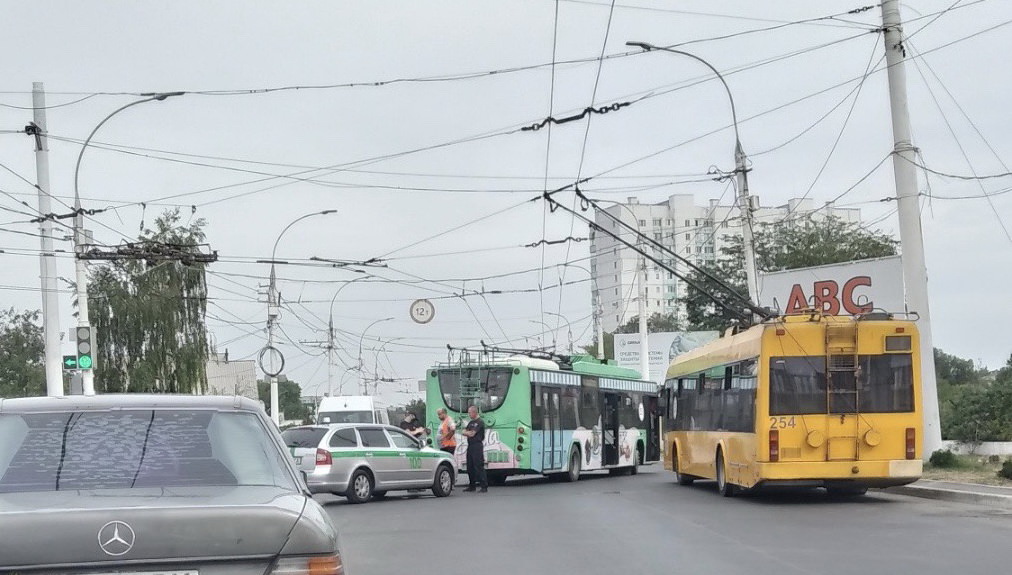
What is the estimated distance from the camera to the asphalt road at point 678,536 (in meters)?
11.8

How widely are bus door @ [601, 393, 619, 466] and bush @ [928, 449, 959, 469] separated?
1191 centimetres

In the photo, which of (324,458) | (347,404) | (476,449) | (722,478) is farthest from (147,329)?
(722,478)

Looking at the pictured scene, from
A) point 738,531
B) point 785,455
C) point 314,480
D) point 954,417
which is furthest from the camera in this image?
point 954,417

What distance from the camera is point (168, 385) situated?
5016cm

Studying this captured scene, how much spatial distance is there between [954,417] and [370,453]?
1918 cm

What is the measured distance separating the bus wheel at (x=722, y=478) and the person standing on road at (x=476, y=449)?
5130 mm

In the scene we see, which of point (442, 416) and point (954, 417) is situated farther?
point (954, 417)

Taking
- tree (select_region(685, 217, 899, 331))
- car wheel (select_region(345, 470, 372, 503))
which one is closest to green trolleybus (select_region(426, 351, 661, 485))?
car wheel (select_region(345, 470, 372, 503))

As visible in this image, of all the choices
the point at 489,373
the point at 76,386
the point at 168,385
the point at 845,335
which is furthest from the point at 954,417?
the point at 168,385

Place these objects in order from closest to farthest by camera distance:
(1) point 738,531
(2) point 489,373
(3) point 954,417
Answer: (1) point 738,531
(2) point 489,373
(3) point 954,417

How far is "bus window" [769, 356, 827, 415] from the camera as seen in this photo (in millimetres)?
19625

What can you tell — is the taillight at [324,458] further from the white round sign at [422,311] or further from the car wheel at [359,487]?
the white round sign at [422,311]

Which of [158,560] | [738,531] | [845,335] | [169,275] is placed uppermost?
[169,275]

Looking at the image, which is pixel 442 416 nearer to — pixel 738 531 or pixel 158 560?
pixel 738 531
